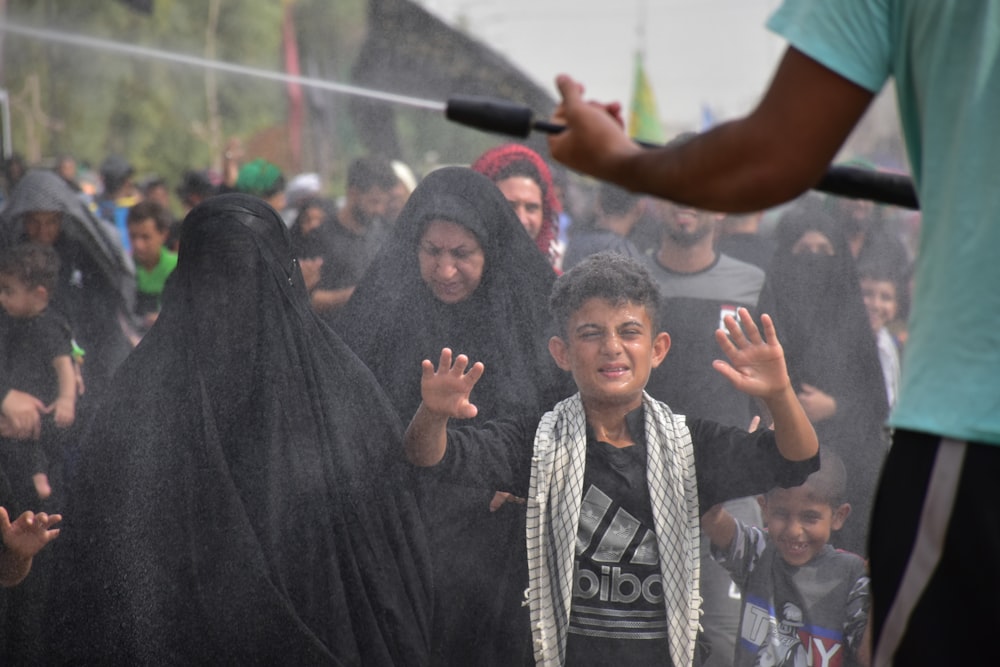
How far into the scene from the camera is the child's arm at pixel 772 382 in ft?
8.32

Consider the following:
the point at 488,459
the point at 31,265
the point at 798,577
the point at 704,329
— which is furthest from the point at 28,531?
the point at 798,577

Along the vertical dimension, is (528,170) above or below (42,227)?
above

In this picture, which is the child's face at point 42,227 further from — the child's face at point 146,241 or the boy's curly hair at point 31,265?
the child's face at point 146,241

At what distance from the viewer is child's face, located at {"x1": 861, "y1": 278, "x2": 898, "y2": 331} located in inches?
126

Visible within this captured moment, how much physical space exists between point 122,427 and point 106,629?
0.49 metres

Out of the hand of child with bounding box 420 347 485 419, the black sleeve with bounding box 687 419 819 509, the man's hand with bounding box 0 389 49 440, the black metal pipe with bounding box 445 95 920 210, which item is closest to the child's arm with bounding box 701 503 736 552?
the black sleeve with bounding box 687 419 819 509

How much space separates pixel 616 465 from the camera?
8.74 feet

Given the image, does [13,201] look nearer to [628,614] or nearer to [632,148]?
[628,614]

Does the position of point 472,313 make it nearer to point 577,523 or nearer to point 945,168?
point 577,523

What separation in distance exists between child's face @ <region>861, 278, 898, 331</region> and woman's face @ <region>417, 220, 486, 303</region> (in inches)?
42.5

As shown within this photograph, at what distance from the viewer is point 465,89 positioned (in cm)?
327

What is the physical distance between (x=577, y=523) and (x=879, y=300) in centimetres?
124

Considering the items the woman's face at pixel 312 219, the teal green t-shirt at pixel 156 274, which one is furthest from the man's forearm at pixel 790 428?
→ the teal green t-shirt at pixel 156 274

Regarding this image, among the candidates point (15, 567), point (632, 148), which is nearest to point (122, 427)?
point (15, 567)
